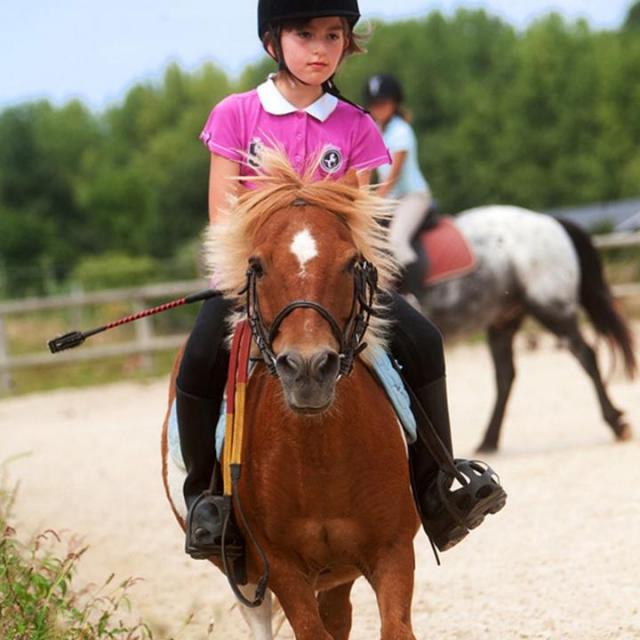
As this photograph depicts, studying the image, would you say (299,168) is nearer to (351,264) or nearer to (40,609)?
(351,264)

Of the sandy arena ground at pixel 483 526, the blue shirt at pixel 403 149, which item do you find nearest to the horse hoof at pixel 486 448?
the sandy arena ground at pixel 483 526

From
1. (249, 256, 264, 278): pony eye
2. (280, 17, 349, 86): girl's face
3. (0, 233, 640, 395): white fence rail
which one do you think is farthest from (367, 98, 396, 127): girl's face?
(0, 233, 640, 395): white fence rail

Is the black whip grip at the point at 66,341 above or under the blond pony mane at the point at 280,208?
under

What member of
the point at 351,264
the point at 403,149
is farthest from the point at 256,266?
the point at 403,149

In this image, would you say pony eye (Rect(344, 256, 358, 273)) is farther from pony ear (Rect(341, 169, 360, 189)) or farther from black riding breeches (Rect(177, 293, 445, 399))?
black riding breeches (Rect(177, 293, 445, 399))

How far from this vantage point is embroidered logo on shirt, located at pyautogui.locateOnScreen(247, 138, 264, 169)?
154 inches

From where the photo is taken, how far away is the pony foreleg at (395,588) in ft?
11.6

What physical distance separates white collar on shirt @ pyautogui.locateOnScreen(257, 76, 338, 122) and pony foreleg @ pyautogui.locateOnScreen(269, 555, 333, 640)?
1380 millimetres

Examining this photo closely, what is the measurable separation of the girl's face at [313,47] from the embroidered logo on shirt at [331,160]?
0.72 ft

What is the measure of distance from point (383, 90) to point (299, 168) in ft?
19.5

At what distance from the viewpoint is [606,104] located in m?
50.4

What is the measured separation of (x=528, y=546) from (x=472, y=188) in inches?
1964

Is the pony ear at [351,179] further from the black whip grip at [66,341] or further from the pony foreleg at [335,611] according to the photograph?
the pony foreleg at [335,611]

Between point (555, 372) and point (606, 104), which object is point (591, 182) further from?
point (555, 372)
